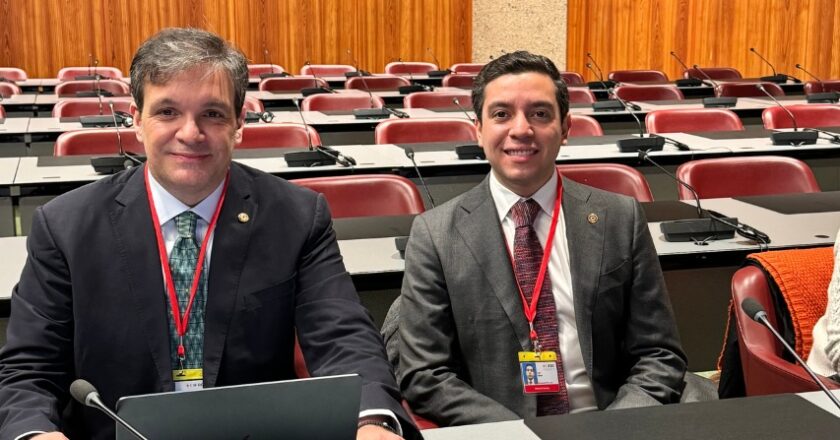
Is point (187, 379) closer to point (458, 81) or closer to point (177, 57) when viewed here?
point (177, 57)

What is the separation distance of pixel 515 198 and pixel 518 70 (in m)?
0.30

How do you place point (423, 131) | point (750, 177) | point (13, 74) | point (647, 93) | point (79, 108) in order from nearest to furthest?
point (750, 177) < point (423, 131) < point (79, 108) < point (647, 93) < point (13, 74)

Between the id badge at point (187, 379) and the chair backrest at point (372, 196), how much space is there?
167 centimetres

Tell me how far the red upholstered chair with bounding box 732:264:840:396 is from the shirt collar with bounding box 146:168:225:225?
1245mm

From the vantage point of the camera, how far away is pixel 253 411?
1.43 metres

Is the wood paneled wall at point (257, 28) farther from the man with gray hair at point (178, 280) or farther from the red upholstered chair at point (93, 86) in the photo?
the man with gray hair at point (178, 280)

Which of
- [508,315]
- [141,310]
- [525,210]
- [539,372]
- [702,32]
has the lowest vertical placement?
[539,372]

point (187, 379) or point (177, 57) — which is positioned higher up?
point (177, 57)

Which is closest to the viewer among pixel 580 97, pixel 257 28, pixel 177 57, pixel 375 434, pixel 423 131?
pixel 375 434

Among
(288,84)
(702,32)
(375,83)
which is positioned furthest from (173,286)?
(702,32)

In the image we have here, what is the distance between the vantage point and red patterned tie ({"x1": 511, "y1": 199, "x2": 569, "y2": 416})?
2.27m

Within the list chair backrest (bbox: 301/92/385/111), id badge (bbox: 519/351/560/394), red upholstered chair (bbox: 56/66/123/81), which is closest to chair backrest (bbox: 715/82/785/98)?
chair backrest (bbox: 301/92/385/111)

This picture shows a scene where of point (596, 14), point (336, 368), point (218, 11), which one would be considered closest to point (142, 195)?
point (336, 368)

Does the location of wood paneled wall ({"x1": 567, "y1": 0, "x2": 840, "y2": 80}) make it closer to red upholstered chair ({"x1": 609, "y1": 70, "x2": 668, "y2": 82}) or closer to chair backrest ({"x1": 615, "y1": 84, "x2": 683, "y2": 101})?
red upholstered chair ({"x1": 609, "y1": 70, "x2": 668, "y2": 82})
